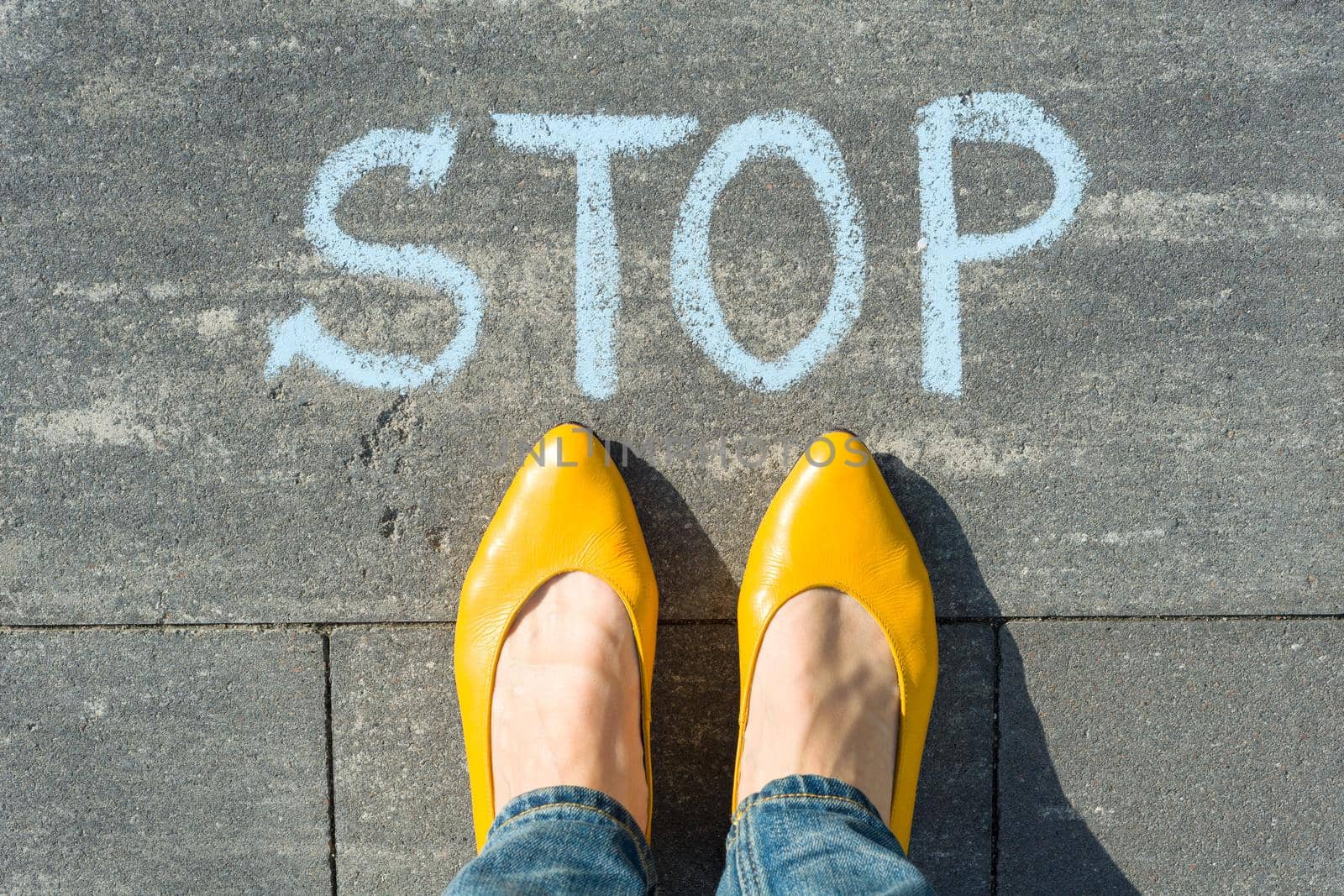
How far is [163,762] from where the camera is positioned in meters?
1.99

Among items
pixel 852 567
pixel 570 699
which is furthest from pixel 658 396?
pixel 570 699

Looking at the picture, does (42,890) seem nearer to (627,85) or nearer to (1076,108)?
(627,85)

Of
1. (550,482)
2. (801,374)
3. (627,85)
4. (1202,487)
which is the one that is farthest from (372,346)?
(1202,487)

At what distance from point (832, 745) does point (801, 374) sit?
2.85 feet

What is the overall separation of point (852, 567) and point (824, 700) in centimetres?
32

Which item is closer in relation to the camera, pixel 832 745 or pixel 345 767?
pixel 832 745

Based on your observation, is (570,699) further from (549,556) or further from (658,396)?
(658,396)

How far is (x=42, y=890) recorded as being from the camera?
6.64 ft

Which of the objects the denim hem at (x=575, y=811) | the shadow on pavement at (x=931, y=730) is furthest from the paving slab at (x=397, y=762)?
the shadow on pavement at (x=931, y=730)

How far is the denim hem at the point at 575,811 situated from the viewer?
5.47ft

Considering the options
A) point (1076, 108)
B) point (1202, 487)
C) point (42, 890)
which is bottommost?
point (42, 890)

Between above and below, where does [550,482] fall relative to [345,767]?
above

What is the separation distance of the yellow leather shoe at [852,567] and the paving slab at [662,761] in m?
0.11

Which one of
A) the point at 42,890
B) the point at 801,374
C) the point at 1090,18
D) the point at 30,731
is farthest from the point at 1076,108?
the point at 42,890
